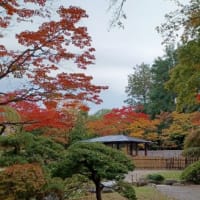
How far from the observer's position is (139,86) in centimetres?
4722

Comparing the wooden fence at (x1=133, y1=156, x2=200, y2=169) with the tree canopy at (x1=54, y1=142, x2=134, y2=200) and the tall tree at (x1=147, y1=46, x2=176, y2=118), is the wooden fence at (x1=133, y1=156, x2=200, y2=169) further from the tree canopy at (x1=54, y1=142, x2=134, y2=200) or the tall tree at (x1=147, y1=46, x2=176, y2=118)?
the tree canopy at (x1=54, y1=142, x2=134, y2=200)

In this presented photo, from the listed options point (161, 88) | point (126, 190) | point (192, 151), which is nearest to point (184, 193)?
point (126, 190)

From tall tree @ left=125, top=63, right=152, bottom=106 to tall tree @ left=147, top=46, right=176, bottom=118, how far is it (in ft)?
5.25

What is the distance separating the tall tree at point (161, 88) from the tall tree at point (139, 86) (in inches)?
63.0

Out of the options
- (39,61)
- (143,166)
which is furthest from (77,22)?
(143,166)

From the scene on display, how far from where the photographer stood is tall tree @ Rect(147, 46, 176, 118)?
41.7 metres

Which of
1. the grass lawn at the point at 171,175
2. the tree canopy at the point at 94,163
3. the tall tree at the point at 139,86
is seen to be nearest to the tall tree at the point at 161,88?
the tall tree at the point at 139,86

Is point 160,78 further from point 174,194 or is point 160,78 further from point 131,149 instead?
point 174,194

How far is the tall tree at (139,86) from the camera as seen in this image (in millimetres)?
47125

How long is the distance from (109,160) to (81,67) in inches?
97.0

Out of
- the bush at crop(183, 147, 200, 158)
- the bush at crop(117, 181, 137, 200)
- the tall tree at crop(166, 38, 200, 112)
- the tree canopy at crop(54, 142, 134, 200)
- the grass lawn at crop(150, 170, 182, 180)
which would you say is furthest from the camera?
the bush at crop(183, 147, 200, 158)

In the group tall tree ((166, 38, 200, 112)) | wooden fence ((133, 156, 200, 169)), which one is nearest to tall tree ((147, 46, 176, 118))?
wooden fence ((133, 156, 200, 169))

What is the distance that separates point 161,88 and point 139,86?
194 inches

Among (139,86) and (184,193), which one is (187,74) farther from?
(139,86)
